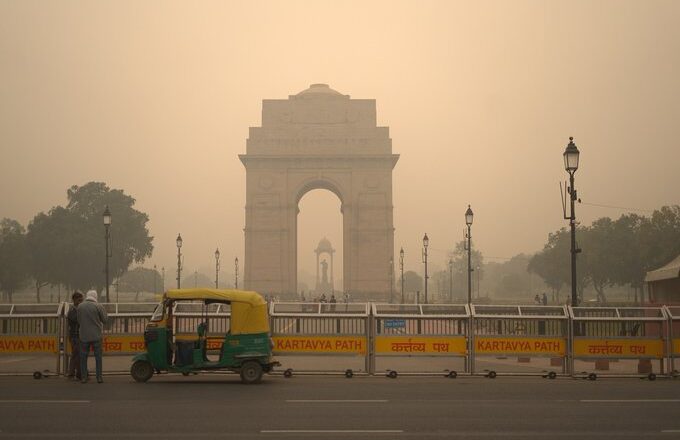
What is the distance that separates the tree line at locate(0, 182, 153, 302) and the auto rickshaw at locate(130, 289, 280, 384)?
55552 mm

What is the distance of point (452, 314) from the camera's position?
706 inches

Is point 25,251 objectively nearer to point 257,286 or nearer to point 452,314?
point 257,286

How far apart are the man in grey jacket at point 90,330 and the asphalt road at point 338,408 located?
15.0 inches

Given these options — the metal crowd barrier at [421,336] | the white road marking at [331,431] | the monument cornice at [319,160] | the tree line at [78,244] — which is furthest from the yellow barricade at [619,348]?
the monument cornice at [319,160]

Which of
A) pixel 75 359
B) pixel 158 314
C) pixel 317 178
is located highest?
pixel 317 178

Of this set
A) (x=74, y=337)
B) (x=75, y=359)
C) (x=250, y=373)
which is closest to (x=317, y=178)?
(x=74, y=337)

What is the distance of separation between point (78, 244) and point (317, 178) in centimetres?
2037

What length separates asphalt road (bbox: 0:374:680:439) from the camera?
10.5 metres

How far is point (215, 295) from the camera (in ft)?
52.5

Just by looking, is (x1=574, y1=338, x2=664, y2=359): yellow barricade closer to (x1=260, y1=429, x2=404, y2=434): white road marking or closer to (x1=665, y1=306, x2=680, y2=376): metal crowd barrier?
(x1=665, y1=306, x2=680, y2=376): metal crowd barrier

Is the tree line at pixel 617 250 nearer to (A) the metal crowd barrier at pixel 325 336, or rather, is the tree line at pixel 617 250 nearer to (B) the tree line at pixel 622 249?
(B) the tree line at pixel 622 249

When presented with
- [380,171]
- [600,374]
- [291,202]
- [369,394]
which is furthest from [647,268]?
[369,394]

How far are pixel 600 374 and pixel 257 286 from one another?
61213 millimetres

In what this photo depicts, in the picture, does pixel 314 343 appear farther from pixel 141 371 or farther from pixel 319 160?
pixel 319 160
